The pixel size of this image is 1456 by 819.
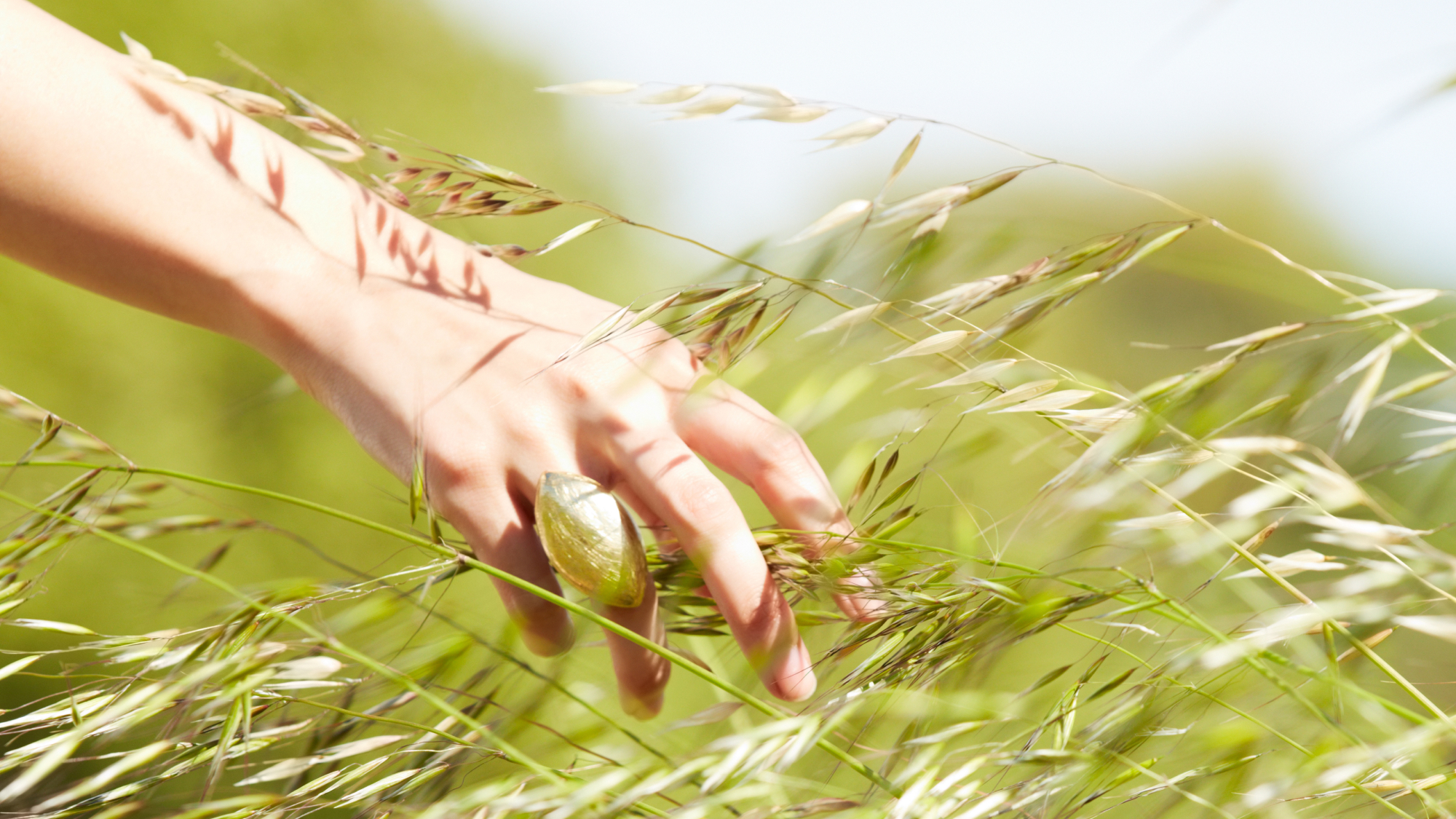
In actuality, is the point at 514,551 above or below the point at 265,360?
above

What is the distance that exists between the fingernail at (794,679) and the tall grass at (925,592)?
0.02m

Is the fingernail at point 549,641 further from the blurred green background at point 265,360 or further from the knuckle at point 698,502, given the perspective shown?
the blurred green background at point 265,360

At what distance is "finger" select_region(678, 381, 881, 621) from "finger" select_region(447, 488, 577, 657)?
0.35 ft

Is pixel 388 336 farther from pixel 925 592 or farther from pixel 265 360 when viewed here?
pixel 265 360

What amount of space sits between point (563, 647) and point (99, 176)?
33cm

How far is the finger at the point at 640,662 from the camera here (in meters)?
0.36

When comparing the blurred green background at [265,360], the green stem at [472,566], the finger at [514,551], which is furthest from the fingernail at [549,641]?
the blurred green background at [265,360]

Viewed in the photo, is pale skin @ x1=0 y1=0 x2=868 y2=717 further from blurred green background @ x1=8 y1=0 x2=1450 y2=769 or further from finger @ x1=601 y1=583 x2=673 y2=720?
blurred green background @ x1=8 y1=0 x2=1450 y2=769

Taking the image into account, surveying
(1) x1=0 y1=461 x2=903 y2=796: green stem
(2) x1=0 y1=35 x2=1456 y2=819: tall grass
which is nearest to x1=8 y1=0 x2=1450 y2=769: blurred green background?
(2) x1=0 y1=35 x2=1456 y2=819: tall grass

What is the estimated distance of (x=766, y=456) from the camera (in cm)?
40

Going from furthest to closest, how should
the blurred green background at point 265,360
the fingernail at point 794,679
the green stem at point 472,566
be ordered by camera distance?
the blurred green background at point 265,360
the fingernail at point 794,679
the green stem at point 472,566

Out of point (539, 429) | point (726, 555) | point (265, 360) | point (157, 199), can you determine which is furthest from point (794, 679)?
point (265, 360)

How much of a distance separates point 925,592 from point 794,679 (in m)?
0.08

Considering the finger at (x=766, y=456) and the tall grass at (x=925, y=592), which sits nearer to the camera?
the tall grass at (x=925, y=592)
